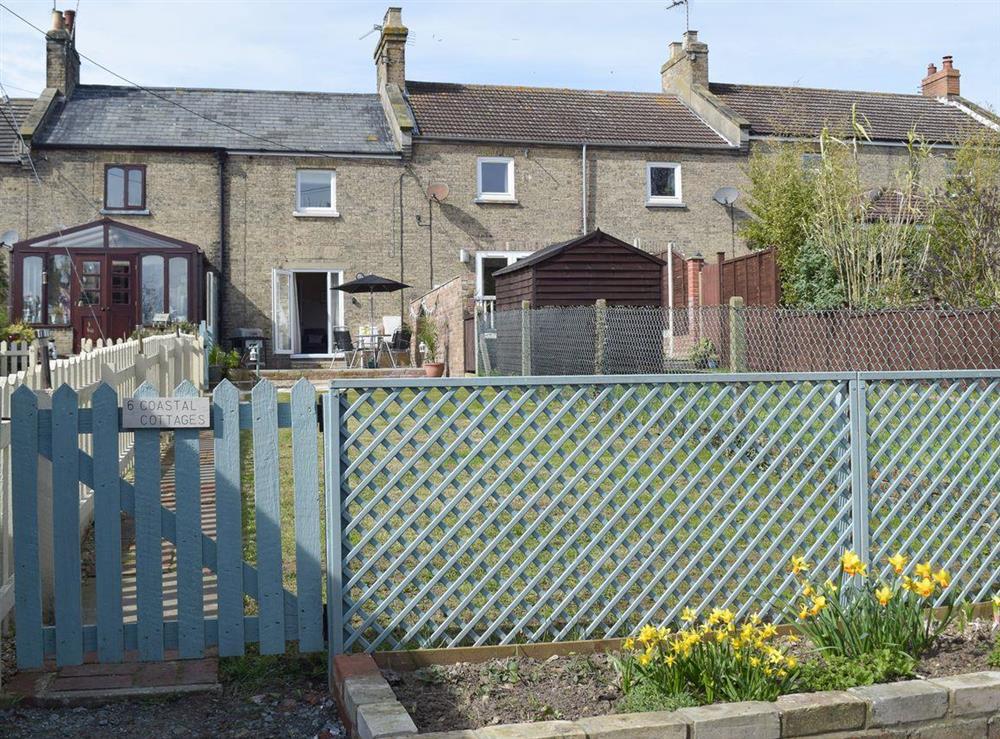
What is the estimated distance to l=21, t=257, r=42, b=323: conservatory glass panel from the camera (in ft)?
79.3

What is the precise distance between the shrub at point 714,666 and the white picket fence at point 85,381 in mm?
2818

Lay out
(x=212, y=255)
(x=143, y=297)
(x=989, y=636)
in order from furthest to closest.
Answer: (x=212, y=255) < (x=143, y=297) < (x=989, y=636)

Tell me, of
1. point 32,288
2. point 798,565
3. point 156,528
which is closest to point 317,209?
point 32,288

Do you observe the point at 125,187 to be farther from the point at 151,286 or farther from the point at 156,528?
the point at 156,528

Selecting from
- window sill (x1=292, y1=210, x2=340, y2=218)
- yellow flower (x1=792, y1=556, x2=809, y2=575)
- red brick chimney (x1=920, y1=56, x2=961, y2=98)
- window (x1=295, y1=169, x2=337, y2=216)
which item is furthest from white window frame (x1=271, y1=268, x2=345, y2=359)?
yellow flower (x1=792, y1=556, x2=809, y2=575)

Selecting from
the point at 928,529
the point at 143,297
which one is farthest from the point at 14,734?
the point at 143,297

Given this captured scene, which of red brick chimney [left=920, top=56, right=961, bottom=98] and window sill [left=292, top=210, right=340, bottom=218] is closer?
window sill [left=292, top=210, right=340, bottom=218]

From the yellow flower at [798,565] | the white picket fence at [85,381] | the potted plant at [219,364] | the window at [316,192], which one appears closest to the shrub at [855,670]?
the yellow flower at [798,565]

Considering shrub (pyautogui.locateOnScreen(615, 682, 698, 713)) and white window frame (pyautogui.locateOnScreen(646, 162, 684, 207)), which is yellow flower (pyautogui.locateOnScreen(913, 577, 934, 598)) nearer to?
shrub (pyautogui.locateOnScreen(615, 682, 698, 713))

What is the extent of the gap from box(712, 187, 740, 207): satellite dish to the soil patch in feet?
83.1

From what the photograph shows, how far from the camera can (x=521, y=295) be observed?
2161 cm

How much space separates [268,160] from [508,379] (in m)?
24.2

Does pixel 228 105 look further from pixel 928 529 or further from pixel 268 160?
pixel 928 529

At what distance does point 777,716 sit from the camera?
12.8ft
